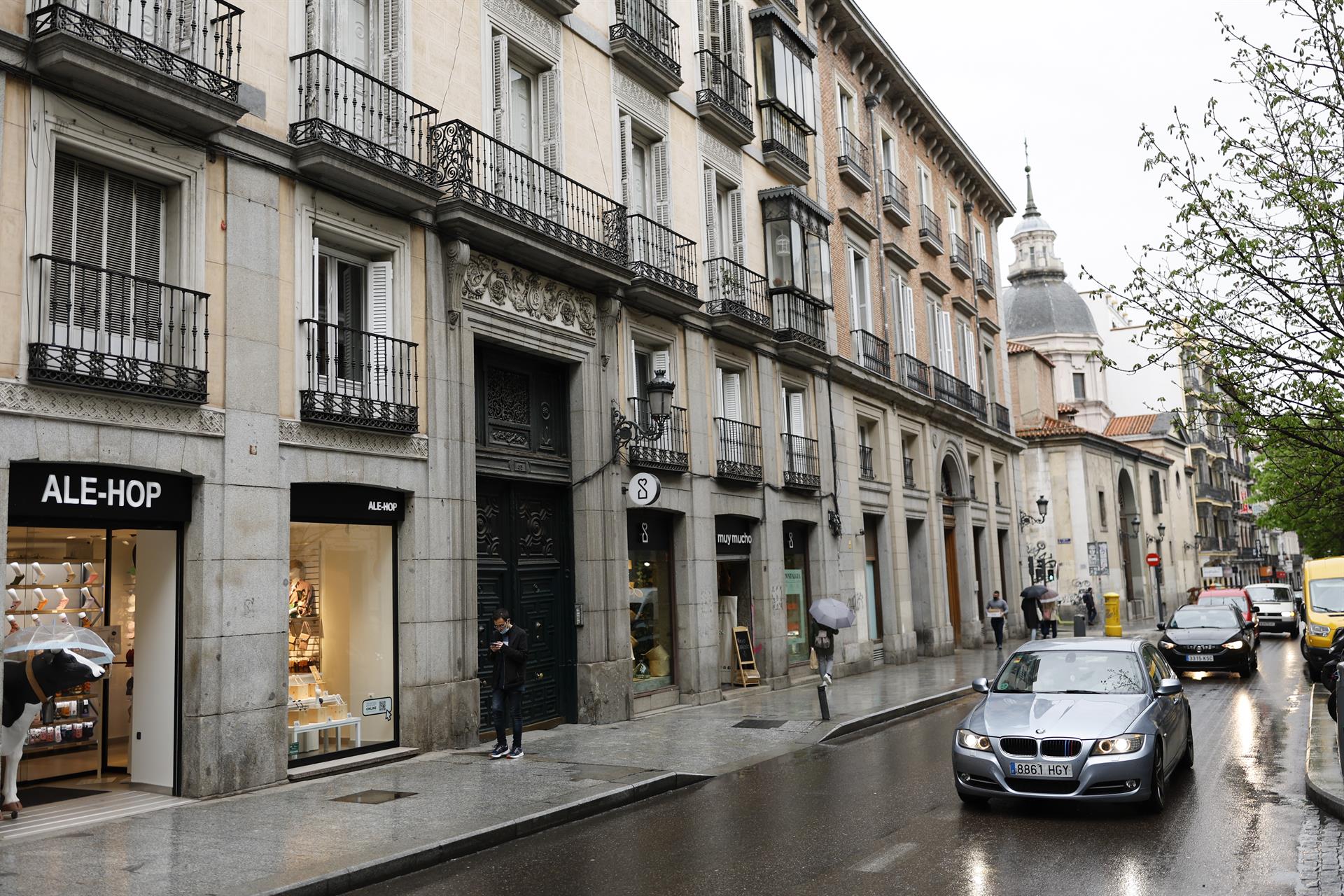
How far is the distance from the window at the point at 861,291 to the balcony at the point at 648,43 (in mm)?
9142

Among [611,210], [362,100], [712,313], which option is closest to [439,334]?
[362,100]

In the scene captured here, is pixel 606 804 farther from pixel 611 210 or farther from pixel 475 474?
pixel 611 210

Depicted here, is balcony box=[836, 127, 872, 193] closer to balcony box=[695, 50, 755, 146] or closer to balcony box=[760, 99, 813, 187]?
balcony box=[760, 99, 813, 187]

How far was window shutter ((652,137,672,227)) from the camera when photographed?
1983 centimetres

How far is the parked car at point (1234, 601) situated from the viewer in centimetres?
2592

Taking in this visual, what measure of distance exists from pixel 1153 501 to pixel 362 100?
2366 inches

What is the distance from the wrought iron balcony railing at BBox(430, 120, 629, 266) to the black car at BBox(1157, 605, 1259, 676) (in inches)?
558

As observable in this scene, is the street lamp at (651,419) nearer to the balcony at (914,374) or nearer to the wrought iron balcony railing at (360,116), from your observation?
the wrought iron balcony railing at (360,116)

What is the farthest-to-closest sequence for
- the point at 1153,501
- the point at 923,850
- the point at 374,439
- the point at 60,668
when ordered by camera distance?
1. the point at 1153,501
2. the point at 374,439
3. the point at 60,668
4. the point at 923,850

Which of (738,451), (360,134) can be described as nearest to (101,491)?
(360,134)

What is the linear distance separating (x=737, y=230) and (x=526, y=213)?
8.23 meters

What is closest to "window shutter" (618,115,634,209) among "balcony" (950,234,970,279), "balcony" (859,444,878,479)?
"balcony" (859,444,878,479)

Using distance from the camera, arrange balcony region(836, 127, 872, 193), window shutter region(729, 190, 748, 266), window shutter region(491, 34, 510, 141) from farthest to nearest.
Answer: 1. balcony region(836, 127, 872, 193)
2. window shutter region(729, 190, 748, 266)
3. window shutter region(491, 34, 510, 141)

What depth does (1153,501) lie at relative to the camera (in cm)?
6372
